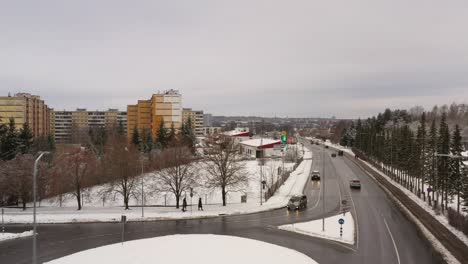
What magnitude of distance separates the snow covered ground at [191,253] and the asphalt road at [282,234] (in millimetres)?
1209

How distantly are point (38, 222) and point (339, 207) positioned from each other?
29846mm

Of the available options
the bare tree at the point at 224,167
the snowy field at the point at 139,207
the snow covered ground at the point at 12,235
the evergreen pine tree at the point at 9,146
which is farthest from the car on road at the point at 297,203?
the evergreen pine tree at the point at 9,146

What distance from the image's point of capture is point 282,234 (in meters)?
30.5

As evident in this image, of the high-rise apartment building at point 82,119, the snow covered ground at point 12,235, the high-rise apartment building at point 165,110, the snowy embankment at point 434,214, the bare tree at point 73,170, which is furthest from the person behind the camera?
the high-rise apartment building at point 82,119

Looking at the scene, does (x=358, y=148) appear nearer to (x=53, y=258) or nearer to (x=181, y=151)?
(x=181, y=151)

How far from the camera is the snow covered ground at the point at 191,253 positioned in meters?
23.3

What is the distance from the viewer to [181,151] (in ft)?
147

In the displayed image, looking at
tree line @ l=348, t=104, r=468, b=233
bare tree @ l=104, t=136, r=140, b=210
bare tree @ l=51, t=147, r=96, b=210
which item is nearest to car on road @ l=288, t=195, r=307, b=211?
tree line @ l=348, t=104, r=468, b=233

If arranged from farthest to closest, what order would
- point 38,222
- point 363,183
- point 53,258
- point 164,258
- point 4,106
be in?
point 4,106
point 363,183
point 38,222
point 53,258
point 164,258

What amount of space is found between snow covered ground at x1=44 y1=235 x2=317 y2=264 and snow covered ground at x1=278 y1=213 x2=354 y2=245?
5.19 meters

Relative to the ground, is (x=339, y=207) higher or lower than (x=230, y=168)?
lower

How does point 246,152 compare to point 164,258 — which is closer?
point 164,258

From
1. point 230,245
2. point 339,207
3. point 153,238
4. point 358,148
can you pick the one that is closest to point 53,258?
point 153,238

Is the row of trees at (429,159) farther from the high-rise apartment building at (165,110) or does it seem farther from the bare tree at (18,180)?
the high-rise apartment building at (165,110)
